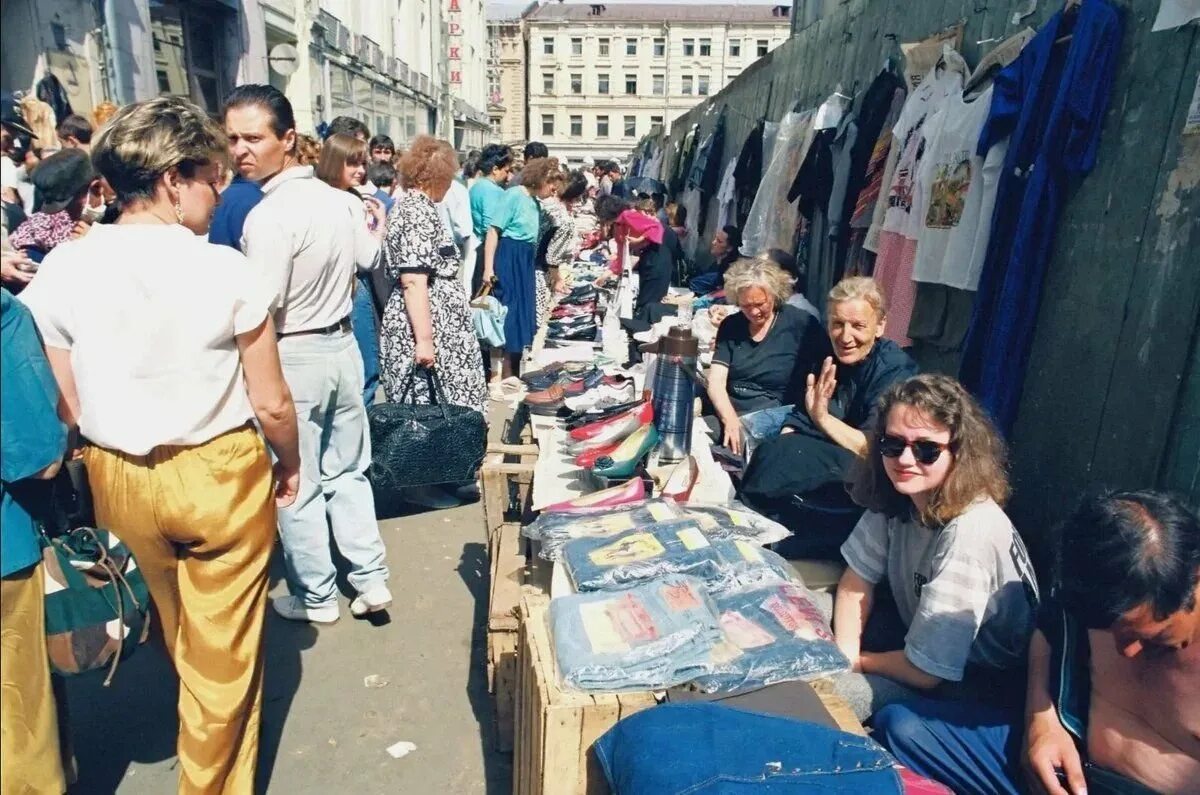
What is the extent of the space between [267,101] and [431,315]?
1776 millimetres

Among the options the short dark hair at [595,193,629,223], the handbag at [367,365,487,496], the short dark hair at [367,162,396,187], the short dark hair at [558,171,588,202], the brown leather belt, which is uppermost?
the short dark hair at [367,162,396,187]

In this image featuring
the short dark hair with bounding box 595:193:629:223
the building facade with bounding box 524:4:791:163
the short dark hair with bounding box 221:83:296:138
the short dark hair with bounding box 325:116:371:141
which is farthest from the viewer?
the building facade with bounding box 524:4:791:163

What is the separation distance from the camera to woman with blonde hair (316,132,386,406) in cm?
367

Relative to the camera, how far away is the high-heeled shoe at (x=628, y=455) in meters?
2.96

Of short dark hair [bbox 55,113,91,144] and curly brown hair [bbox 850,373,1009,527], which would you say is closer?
short dark hair [bbox 55,113,91,144]

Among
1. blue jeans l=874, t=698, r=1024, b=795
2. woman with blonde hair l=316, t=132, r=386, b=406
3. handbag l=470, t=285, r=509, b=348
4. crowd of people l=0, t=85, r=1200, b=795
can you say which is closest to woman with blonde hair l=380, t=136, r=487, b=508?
woman with blonde hair l=316, t=132, r=386, b=406

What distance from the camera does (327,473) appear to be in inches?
134

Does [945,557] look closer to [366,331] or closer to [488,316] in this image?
[366,331]

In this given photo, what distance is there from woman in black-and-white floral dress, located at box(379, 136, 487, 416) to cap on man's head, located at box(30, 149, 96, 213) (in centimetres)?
228

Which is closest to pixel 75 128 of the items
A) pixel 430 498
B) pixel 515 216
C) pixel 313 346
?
pixel 313 346

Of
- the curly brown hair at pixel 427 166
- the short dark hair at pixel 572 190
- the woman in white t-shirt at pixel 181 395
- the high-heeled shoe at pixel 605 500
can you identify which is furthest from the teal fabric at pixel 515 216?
the woman in white t-shirt at pixel 181 395

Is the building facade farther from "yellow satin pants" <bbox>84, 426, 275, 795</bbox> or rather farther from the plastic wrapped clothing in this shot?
"yellow satin pants" <bbox>84, 426, 275, 795</bbox>

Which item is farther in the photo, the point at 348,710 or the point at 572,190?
the point at 572,190

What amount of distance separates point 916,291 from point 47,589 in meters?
3.92
